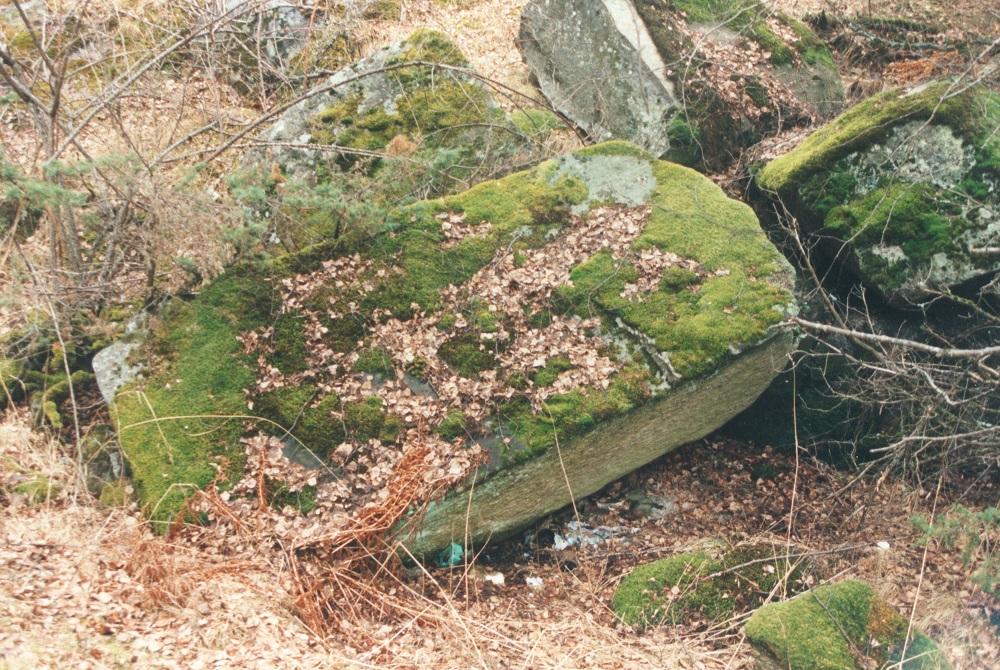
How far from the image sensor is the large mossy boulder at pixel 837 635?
4.00 metres

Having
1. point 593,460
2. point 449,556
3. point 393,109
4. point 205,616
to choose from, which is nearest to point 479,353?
point 593,460

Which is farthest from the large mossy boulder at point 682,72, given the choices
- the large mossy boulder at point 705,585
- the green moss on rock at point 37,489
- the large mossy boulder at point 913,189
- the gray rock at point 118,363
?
the green moss on rock at point 37,489

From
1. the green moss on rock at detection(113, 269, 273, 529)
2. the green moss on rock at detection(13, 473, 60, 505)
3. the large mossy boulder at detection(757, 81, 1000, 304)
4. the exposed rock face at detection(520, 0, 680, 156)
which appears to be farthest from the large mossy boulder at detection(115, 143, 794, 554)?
the exposed rock face at detection(520, 0, 680, 156)

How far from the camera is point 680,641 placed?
4348 mm

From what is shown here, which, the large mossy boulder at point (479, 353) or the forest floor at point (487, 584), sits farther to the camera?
the large mossy boulder at point (479, 353)

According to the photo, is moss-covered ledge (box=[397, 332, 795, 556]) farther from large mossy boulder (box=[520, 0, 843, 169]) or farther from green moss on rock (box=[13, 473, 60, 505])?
large mossy boulder (box=[520, 0, 843, 169])

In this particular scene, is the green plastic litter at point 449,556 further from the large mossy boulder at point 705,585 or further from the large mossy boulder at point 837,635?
the large mossy boulder at point 837,635

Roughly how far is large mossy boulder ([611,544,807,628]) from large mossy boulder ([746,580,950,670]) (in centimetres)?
38

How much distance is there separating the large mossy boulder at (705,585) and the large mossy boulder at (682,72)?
12.3 feet

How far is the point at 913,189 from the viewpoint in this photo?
5598 millimetres

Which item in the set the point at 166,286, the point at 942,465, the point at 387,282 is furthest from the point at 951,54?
the point at 166,286

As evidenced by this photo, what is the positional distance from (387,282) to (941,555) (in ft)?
12.7

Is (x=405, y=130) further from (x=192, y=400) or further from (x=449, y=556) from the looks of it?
(x=449, y=556)

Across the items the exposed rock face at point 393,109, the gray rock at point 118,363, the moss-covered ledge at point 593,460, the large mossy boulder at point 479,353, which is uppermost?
the exposed rock face at point 393,109
